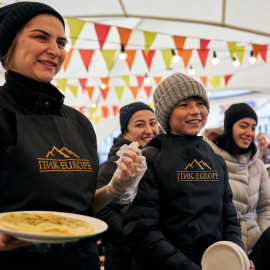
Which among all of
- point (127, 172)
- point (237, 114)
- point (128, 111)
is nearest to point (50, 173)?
point (127, 172)

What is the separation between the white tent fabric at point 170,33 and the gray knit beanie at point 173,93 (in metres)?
3.50

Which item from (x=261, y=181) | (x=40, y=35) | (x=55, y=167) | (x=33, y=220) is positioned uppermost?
(x=40, y=35)

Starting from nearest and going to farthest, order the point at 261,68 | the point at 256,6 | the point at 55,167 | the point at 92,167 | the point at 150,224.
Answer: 1. the point at 55,167
2. the point at 92,167
3. the point at 150,224
4. the point at 256,6
5. the point at 261,68

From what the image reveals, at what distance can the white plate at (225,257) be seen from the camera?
4.51 ft

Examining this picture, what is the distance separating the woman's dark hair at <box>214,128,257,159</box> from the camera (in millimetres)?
2676

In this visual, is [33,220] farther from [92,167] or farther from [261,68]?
[261,68]

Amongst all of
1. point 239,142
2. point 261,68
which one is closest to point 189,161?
point 239,142

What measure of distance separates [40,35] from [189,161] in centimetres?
88

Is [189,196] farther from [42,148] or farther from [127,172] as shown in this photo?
[42,148]

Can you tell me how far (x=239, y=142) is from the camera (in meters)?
2.69

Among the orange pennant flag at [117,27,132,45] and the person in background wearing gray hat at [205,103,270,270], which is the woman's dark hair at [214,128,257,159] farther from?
the orange pennant flag at [117,27,132,45]

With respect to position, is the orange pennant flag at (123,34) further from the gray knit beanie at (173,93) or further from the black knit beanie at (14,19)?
the black knit beanie at (14,19)

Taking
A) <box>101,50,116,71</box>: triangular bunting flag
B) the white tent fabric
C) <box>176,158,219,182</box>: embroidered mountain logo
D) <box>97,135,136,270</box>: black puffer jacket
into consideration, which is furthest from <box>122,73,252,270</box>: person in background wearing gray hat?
<box>101,50,116,71</box>: triangular bunting flag

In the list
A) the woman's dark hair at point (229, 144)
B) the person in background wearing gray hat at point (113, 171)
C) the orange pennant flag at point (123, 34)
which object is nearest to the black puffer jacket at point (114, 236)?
the person in background wearing gray hat at point (113, 171)
